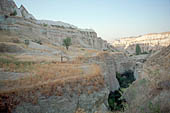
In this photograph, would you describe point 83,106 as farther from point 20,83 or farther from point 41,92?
point 20,83

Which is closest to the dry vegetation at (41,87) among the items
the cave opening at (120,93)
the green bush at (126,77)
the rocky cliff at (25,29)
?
the cave opening at (120,93)

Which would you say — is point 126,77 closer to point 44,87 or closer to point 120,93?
point 120,93

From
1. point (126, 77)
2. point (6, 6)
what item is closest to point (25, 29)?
point (6, 6)

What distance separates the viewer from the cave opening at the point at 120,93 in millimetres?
11620

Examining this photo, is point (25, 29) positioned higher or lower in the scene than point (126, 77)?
higher

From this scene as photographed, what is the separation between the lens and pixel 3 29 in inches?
926

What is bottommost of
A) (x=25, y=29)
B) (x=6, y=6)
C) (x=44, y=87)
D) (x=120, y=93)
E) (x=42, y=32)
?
(x=120, y=93)

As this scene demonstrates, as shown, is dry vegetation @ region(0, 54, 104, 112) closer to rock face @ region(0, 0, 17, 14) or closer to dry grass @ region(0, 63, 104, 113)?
dry grass @ region(0, 63, 104, 113)

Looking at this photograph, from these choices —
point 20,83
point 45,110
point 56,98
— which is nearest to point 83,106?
point 56,98

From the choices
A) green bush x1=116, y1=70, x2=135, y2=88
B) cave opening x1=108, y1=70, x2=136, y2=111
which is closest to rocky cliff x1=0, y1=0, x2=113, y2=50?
green bush x1=116, y1=70, x2=135, y2=88

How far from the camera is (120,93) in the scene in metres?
14.8

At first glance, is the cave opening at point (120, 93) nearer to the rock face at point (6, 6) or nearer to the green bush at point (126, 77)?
the green bush at point (126, 77)

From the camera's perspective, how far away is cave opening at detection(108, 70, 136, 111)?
1162 centimetres

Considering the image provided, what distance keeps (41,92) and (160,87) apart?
485 centimetres
